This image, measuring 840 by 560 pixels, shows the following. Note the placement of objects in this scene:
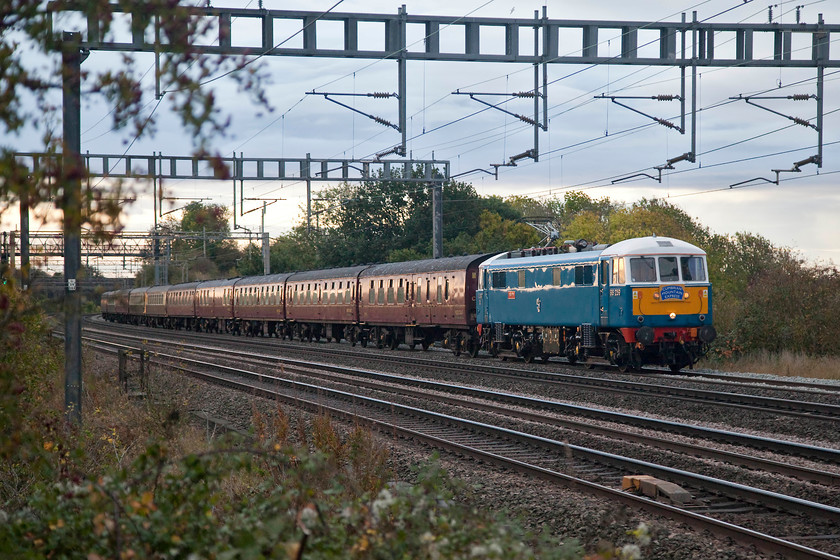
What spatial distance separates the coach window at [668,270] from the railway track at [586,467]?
739cm

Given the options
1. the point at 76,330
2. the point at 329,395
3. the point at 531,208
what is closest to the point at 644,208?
the point at 531,208

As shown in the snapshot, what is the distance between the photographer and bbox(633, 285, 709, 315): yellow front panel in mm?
21719

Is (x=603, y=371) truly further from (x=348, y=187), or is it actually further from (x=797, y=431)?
(x=348, y=187)

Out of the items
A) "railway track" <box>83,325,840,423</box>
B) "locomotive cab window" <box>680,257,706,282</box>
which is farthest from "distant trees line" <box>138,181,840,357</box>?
"railway track" <box>83,325,840,423</box>

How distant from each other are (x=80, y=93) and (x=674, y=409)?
42.6 feet

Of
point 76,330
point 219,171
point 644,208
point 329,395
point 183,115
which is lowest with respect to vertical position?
point 329,395

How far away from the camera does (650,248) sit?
2209cm

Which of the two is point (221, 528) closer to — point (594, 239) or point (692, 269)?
point (692, 269)

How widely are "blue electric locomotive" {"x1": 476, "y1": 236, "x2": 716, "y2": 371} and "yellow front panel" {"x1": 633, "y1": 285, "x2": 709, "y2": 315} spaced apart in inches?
0.9

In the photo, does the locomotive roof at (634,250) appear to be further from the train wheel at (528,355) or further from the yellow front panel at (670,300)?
the train wheel at (528,355)

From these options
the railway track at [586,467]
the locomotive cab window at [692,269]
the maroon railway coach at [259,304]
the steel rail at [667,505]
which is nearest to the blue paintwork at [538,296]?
the locomotive cab window at [692,269]

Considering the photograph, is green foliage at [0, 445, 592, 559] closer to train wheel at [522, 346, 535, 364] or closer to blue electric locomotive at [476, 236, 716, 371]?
blue electric locomotive at [476, 236, 716, 371]

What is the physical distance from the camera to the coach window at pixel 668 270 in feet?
72.8

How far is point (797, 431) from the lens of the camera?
13.3 meters
